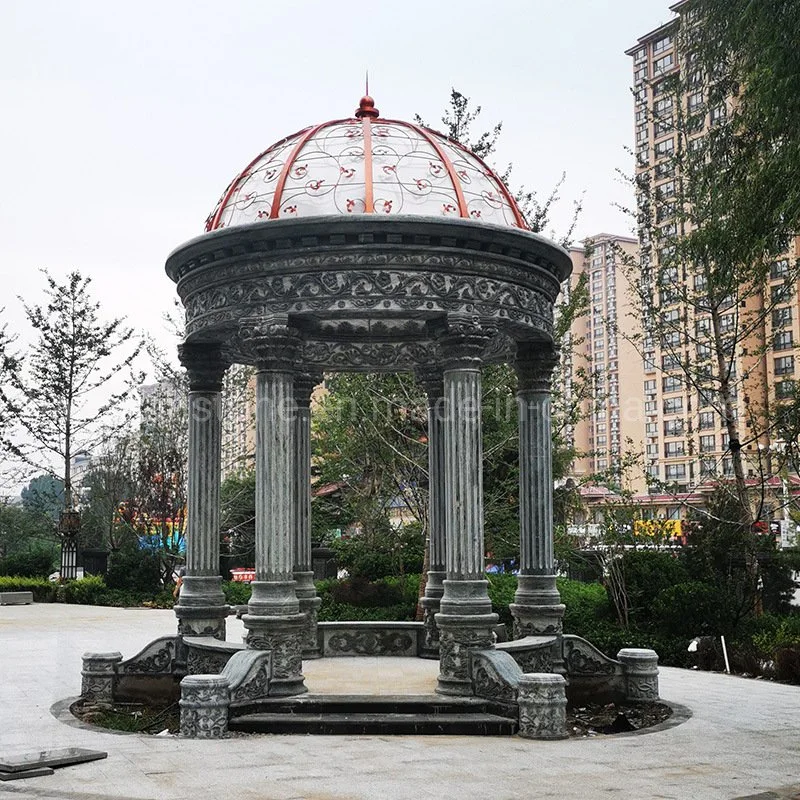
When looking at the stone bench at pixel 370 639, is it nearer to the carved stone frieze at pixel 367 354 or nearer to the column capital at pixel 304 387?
the column capital at pixel 304 387

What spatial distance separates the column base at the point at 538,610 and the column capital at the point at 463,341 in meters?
2.91

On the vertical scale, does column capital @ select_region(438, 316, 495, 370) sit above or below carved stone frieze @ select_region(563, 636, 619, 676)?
above

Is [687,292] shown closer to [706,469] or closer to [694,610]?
[706,469]

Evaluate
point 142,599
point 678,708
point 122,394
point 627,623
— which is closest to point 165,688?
point 678,708

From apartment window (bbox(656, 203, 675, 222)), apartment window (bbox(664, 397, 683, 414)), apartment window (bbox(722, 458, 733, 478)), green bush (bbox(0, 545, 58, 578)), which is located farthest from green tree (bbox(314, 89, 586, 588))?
apartment window (bbox(664, 397, 683, 414))

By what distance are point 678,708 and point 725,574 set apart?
7.58 m

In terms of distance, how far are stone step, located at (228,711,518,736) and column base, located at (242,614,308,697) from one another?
23.5 inches

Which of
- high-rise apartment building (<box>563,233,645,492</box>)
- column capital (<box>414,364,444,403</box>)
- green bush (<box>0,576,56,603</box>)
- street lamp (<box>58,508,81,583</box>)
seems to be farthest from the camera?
high-rise apartment building (<box>563,233,645,492</box>)

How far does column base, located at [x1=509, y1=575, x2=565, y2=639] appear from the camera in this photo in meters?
11.7

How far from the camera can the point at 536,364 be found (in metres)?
12.1

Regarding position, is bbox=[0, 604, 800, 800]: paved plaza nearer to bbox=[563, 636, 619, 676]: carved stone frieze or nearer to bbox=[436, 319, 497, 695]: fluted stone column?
bbox=[436, 319, 497, 695]: fluted stone column

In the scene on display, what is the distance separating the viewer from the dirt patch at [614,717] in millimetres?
10133

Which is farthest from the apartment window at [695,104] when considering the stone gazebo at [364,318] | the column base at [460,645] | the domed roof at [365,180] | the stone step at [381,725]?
the stone step at [381,725]

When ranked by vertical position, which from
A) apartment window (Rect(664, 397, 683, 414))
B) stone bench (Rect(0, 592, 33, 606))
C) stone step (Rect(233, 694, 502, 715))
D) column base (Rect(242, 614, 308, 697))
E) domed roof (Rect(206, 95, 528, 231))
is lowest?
stone bench (Rect(0, 592, 33, 606))
